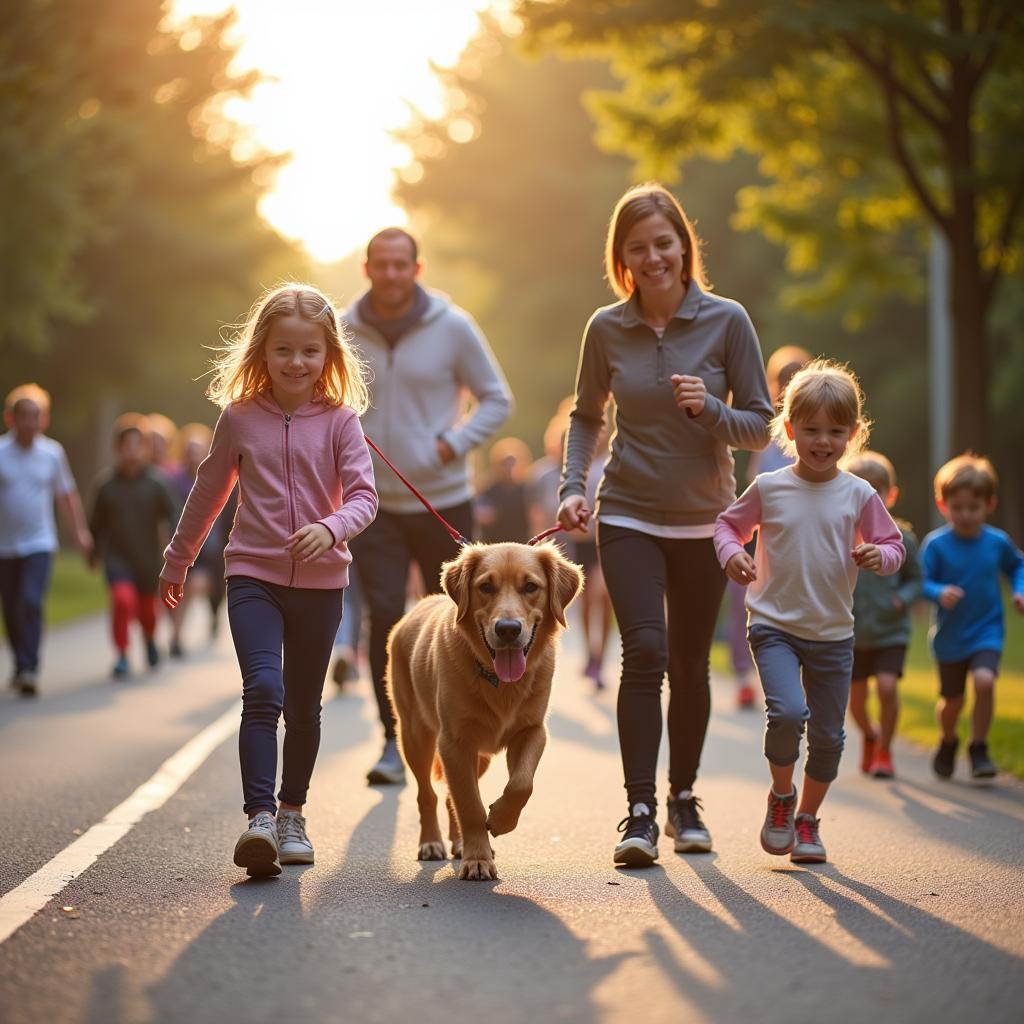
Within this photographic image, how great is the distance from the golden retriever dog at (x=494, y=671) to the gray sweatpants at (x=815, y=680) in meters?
0.76

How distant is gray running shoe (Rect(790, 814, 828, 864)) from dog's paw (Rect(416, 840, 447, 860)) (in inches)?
51.6

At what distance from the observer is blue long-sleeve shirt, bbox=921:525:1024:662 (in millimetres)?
8977

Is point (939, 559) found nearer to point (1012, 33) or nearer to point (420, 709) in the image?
point (420, 709)

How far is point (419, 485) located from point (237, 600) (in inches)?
98.2

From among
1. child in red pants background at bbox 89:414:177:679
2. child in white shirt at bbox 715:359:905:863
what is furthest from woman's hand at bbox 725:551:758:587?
child in red pants background at bbox 89:414:177:679

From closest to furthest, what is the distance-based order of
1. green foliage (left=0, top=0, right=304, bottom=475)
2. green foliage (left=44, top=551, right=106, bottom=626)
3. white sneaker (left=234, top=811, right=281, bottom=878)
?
1. white sneaker (left=234, top=811, right=281, bottom=878)
2. green foliage (left=0, top=0, right=304, bottom=475)
3. green foliage (left=44, top=551, right=106, bottom=626)

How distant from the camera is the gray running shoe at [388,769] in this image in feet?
27.9

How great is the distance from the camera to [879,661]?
9227mm

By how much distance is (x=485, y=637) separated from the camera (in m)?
5.95

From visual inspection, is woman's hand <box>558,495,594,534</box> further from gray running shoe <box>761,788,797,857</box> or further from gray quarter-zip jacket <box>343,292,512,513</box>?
gray quarter-zip jacket <box>343,292,512,513</box>

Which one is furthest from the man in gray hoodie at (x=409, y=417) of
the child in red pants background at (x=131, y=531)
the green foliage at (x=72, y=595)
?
the green foliage at (x=72, y=595)

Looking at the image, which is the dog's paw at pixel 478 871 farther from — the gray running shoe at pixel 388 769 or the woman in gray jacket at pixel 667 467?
the gray running shoe at pixel 388 769

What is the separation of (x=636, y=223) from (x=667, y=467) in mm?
974

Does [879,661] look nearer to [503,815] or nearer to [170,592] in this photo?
[503,815]
